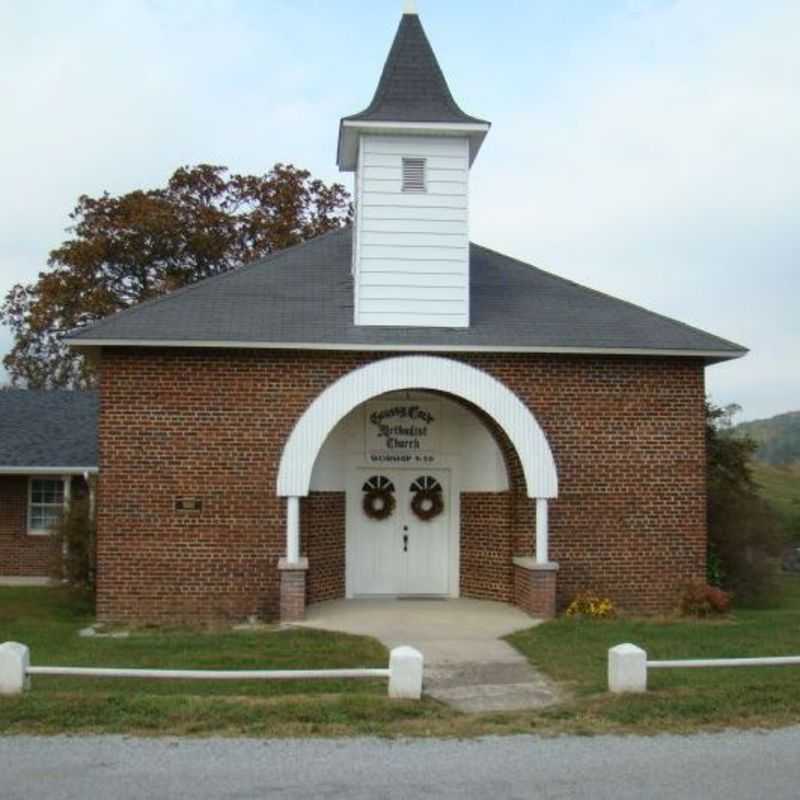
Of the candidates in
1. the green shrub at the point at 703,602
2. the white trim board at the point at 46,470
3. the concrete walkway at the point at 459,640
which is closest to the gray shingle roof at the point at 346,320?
the green shrub at the point at 703,602

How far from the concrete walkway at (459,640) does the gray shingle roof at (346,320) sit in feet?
12.4

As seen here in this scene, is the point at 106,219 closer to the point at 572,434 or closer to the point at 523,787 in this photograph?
the point at 572,434

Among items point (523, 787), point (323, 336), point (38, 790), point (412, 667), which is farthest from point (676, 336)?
point (38, 790)

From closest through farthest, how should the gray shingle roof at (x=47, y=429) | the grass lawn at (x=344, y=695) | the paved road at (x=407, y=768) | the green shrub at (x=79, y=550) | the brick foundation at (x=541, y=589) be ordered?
the paved road at (x=407, y=768), the grass lawn at (x=344, y=695), the brick foundation at (x=541, y=589), the green shrub at (x=79, y=550), the gray shingle roof at (x=47, y=429)

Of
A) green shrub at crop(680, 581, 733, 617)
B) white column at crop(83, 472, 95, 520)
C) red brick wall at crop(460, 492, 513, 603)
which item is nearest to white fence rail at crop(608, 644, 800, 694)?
green shrub at crop(680, 581, 733, 617)

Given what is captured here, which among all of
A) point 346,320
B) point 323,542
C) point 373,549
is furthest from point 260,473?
point 373,549

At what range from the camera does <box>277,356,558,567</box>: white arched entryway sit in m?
15.7

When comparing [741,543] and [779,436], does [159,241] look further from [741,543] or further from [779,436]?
[779,436]

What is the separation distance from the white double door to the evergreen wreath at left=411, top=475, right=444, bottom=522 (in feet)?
0.16

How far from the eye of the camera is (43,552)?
922 inches

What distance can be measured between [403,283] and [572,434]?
10.8ft

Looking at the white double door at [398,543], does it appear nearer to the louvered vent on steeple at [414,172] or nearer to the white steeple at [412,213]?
the white steeple at [412,213]

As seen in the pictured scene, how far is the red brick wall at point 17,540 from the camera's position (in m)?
23.5

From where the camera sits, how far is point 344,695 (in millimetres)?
9578
